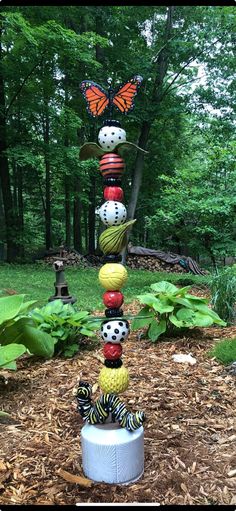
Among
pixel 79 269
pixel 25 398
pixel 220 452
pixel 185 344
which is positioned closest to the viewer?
pixel 220 452

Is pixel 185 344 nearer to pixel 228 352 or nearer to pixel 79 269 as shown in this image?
pixel 228 352

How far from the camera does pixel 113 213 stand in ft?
6.49

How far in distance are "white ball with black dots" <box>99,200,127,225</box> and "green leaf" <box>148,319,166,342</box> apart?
1958 mm

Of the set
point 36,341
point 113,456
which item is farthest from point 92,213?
point 113,456

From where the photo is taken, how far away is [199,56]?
33.5 ft

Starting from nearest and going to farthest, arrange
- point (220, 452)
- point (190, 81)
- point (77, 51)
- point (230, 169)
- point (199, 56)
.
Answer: point (220, 452) < point (230, 169) < point (77, 51) < point (199, 56) < point (190, 81)

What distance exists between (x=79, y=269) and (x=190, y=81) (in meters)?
5.88

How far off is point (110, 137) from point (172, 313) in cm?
219

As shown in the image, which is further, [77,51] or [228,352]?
[77,51]

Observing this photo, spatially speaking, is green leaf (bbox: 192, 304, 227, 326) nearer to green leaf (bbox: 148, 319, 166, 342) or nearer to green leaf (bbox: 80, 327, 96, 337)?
green leaf (bbox: 148, 319, 166, 342)

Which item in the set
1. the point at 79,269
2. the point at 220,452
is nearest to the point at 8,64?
the point at 79,269

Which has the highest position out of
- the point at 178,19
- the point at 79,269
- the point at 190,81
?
the point at 178,19

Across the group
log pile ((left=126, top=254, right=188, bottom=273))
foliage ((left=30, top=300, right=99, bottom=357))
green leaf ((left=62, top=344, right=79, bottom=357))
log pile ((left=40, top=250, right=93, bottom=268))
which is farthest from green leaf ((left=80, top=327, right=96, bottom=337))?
log pile ((left=126, top=254, right=188, bottom=273))

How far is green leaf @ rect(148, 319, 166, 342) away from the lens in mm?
3733
